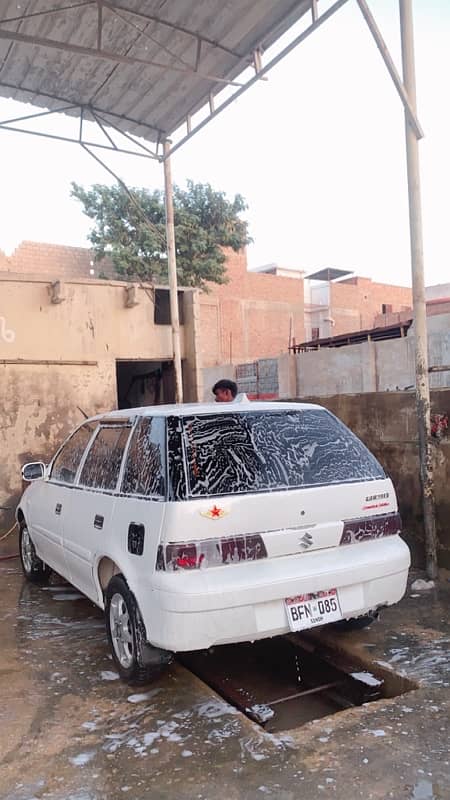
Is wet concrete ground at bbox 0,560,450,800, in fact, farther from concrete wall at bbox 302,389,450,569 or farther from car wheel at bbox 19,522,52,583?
car wheel at bbox 19,522,52,583

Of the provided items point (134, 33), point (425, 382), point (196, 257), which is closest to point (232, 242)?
point (196, 257)

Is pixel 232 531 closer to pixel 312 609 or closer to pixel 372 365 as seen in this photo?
pixel 312 609

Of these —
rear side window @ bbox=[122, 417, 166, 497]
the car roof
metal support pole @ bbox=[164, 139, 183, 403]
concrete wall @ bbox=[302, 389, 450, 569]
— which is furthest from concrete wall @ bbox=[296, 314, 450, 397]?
rear side window @ bbox=[122, 417, 166, 497]

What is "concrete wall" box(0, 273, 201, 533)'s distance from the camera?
8148 millimetres

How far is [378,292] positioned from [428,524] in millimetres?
37289

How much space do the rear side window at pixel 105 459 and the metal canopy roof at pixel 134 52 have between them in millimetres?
3862

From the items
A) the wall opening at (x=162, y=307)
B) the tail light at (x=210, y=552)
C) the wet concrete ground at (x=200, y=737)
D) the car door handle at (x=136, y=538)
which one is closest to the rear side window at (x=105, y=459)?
the car door handle at (x=136, y=538)

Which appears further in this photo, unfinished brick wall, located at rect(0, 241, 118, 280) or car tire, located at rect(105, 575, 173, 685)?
unfinished brick wall, located at rect(0, 241, 118, 280)

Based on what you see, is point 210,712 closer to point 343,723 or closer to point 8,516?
point 343,723

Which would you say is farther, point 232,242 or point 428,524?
point 232,242

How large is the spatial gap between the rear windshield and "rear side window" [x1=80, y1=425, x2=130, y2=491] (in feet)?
2.21

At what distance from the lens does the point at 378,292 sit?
1601 inches

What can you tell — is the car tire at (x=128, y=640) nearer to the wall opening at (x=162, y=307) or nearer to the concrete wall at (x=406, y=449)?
the concrete wall at (x=406, y=449)

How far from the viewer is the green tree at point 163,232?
23609 millimetres
